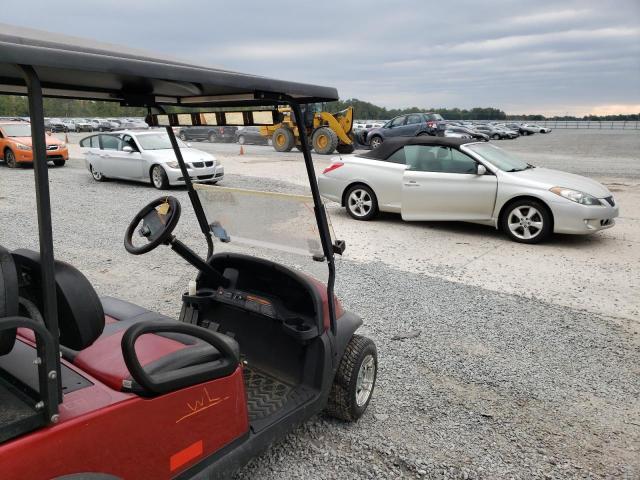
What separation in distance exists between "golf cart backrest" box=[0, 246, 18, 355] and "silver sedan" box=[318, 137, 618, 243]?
22.5ft

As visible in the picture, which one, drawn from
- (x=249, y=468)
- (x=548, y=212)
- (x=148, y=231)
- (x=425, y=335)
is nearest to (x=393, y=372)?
(x=425, y=335)

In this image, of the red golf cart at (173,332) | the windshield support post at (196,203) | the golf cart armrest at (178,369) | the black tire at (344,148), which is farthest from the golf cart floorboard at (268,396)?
the black tire at (344,148)

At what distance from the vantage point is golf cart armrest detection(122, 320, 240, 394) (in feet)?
5.82

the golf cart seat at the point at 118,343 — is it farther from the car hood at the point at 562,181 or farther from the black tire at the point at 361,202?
the black tire at the point at 361,202

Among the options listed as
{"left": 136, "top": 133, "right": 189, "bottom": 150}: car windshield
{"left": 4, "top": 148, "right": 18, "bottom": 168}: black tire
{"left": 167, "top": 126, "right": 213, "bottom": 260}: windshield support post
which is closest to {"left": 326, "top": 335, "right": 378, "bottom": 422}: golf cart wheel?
{"left": 167, "top": 126, "right": 213, "bottom": 260}: windshield support post

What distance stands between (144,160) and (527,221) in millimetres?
8993

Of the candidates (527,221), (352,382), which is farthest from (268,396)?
(527,221)

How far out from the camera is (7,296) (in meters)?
1.51

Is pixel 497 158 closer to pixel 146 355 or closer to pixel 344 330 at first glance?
pixel 344 330

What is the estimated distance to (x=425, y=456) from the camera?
2.79 m

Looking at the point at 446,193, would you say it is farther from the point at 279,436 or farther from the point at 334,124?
the point at 334,124

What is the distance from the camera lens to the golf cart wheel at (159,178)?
11.9 meters

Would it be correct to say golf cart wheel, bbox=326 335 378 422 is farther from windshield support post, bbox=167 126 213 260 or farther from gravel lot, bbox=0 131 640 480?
windshield support post, bbox=167 126 213 260

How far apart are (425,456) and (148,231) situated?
2.01 meters
